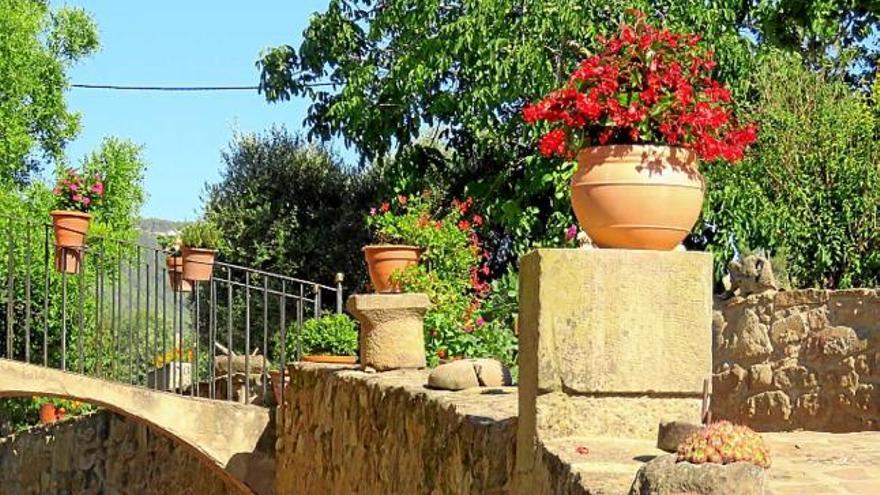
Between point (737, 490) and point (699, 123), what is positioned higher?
point (699, 123)

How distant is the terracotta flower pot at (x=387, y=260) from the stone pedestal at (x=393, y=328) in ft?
3.09

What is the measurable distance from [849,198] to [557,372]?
8.80 meters

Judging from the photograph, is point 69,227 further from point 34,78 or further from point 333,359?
point 34,78

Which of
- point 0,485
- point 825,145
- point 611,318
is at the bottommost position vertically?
point 0,485

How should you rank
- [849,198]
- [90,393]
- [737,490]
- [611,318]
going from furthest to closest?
1. [849,198]
2. [90,393]
3. [611,318]
4. [737,490]

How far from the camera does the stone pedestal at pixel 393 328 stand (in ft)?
24.8

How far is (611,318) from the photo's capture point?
3.87m

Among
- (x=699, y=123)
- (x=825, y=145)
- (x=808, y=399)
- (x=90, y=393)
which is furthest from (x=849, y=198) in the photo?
(x=699, y=123)

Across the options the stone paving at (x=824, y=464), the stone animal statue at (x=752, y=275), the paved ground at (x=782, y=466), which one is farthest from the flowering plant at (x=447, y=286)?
the paved ground at (x=782, y=466)

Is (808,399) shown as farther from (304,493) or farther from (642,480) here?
(642,480)

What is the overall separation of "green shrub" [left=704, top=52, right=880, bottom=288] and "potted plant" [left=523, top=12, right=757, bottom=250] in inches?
321

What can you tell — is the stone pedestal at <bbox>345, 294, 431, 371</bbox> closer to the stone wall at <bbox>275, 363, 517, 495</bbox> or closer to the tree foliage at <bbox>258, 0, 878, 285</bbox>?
the stone wall at <bbox>275, 363, 517, 495</bbox>

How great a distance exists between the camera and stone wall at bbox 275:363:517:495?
4738 millimetres

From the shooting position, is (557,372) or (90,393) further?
(90,393)
